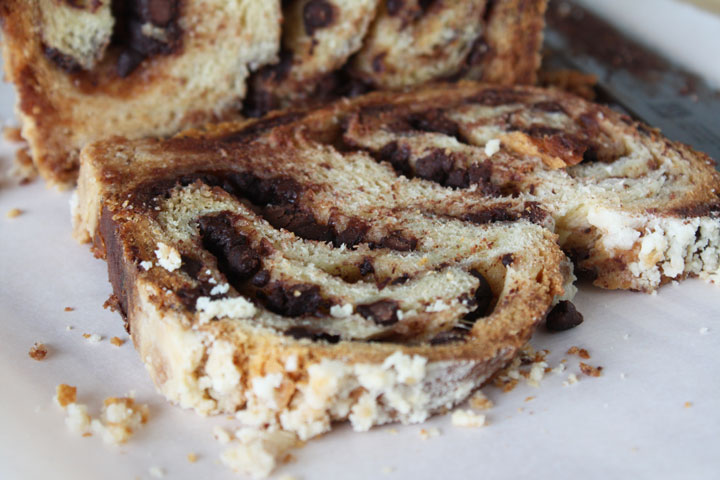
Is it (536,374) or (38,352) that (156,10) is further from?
(536,374)

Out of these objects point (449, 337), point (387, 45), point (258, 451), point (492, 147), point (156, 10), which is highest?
point (387, 45)

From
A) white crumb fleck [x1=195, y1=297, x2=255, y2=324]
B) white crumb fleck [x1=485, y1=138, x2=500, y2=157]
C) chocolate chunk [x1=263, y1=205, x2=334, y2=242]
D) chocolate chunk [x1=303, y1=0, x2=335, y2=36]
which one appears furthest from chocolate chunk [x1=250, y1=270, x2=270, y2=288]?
chocolate chunk [x1=303, y1=0, x2=335, y2=36]

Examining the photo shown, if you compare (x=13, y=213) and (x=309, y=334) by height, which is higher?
(x=309, y=334)

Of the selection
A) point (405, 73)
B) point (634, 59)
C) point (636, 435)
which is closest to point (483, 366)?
point (636, 435)

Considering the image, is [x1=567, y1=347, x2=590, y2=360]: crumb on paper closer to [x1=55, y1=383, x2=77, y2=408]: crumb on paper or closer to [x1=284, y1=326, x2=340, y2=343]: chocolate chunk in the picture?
[x1=284, y1=326, x2=340, y2=343]: chocolate chunk

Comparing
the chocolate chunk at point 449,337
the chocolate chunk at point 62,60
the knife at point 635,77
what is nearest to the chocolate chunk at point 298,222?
the chocolate chunk at point 449,337

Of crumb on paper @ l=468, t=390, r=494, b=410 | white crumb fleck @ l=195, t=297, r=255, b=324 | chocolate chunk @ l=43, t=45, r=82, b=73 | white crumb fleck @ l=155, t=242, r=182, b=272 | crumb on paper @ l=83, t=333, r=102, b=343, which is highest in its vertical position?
chocolate chunk @ l=43, t=45, r=82, b=73

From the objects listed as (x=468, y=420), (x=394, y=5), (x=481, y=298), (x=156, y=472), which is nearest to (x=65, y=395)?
(x=156, y=472)
